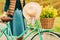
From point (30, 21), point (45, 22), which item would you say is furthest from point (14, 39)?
point (45, 22)

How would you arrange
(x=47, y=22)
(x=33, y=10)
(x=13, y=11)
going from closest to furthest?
(x=33, y=10)
(x=13, y=11)
(x=47, y=22)

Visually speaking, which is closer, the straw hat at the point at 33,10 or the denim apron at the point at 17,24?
the straw hat at the point at 33,10

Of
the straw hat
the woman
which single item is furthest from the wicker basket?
the straw hat

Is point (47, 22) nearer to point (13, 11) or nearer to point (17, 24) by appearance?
point (17, 24)

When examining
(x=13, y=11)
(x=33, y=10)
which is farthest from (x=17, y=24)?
(x=33, y=10)

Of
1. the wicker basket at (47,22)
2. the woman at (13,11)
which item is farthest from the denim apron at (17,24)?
the wicker basket at (47,22)

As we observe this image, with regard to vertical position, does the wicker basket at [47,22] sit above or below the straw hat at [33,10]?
below

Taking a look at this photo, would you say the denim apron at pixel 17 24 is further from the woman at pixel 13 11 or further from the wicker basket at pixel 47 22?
the wicker basket at pixel 47 22

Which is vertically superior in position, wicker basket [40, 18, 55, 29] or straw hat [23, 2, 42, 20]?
straw hat [23, 2, 42, 20]

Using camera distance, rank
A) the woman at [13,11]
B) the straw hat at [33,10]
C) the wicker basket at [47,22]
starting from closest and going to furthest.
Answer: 1. the straw hat at [33,10]
2. the woman at [13,11]
3. the wicker basket at [47,22]

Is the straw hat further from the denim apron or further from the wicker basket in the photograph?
the wicker basket

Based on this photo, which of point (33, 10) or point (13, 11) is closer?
point (33, 10)

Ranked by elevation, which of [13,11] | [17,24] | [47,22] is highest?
[13,11]

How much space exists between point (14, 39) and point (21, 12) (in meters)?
0.74
